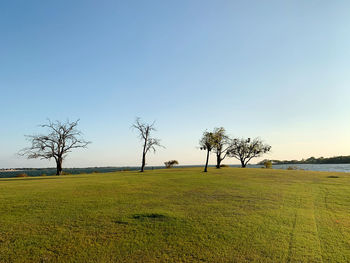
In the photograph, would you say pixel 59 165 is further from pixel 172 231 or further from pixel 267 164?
pixel 267 164

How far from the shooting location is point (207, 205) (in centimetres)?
945

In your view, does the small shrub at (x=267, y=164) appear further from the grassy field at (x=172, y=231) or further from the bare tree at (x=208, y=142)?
the grassy field at (x=172, y=231)

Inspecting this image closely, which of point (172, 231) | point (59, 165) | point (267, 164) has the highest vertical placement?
point (59, 165)

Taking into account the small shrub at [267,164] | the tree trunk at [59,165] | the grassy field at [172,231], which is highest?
the tree trunk at [59,165]

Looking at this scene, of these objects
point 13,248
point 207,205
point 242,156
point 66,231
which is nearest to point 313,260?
point 207,205

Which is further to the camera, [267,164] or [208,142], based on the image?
[267,164]

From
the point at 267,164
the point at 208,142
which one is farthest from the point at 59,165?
the point at 267,164

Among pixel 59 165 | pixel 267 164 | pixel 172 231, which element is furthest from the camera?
pixel 267 164

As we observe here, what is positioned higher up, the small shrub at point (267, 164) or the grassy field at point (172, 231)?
the grassy field at point (172, 231)

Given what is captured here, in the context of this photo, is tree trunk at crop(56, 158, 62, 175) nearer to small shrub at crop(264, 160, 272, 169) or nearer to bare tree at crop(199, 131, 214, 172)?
bare tree at crop(199, 131, 214, 172)

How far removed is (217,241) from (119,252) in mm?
2772


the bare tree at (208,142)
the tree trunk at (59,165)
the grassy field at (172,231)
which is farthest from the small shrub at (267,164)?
the grassy field at (172,231)

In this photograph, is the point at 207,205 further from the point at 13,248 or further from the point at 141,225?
the point at 13,248

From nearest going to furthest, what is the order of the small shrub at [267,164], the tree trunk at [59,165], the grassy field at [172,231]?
A: the grassy field at [172,231]
the tree trunk at [59,165]
the small shrub at [267,164]
